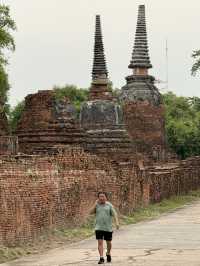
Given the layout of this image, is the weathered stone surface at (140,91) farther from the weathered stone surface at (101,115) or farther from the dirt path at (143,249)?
the dirt path at (143,249)

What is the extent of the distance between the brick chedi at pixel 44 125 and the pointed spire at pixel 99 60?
815cm

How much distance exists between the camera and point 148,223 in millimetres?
23422

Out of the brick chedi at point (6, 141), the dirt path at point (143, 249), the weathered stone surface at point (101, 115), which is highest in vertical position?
the weathered stone surface at point (101, 115)

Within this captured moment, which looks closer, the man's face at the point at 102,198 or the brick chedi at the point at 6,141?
the man's face at the point at 102,198

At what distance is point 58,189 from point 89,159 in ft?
13.9

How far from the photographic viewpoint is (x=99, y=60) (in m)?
41.0

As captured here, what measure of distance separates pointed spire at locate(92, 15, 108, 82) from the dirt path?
17590 millimetres

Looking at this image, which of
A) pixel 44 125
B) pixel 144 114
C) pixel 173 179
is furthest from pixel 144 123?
pixel 44 125

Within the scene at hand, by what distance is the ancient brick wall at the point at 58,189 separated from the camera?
17.1 meters

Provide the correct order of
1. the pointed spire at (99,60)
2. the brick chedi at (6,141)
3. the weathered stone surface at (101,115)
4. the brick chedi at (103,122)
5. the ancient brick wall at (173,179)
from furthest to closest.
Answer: the pointed spire at (99,60) < the weathered stone surface at (101,115) < the brick chedi at (103,122) < the ancient brick wall at (173,179) < the brick chedi at (6,141)

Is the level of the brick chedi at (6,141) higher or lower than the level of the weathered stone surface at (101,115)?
lower

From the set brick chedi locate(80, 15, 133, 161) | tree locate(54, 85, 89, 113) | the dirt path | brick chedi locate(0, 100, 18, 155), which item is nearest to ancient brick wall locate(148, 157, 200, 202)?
brick chedi locate(80, 15, 133, 161)

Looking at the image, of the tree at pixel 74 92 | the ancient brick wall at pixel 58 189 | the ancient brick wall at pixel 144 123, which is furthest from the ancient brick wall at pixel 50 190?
the tree at pixel 74 92

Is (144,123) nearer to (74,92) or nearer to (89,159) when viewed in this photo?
(89,159)
